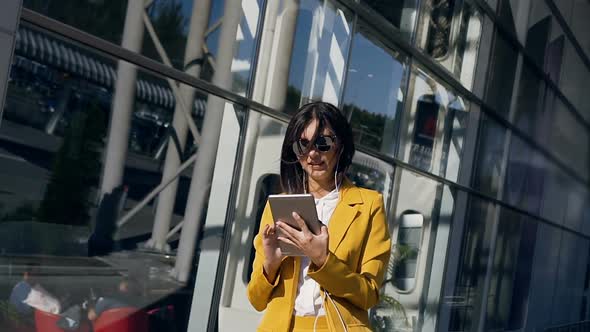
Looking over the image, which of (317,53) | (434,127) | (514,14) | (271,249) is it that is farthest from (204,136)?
(514,14)

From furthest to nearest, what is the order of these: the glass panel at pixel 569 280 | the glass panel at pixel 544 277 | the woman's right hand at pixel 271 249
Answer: the glass panel at pixel 569 280 → the glass panel at pixel 544 277 → the woman's right hand at pixel 271 249

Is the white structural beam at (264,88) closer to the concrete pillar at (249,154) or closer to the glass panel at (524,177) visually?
the concrete pillar at (249,154)

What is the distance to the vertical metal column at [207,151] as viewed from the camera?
5.66 metres

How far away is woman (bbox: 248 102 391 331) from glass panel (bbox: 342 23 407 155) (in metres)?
5.13

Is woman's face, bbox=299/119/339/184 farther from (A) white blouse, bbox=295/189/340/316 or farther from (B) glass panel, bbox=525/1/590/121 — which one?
(B) glass panel, bbox=525/1/590/121

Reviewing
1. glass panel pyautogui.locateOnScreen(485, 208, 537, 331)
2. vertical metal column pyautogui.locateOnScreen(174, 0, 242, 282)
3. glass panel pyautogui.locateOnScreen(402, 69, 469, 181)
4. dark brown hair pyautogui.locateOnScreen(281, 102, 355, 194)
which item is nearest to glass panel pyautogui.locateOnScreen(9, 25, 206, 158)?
vertical metal column pyautogui.locateOnScreen(174, 0, 242, 282)

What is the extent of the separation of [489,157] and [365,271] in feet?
38.3

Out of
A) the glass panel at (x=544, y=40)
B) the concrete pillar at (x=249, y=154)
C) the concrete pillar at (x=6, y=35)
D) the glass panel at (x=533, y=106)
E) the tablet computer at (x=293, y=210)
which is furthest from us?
the glass panel at (x=533, y=106)

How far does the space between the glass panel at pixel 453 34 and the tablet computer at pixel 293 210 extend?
7.44 m

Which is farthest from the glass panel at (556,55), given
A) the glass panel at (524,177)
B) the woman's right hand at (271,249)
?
the woman's right hand at (271,249)

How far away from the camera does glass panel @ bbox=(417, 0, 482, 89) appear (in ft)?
34.2

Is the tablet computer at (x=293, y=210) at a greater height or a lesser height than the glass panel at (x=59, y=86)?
lesser

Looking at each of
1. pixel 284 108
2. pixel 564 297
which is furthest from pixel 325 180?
pixel 564 297

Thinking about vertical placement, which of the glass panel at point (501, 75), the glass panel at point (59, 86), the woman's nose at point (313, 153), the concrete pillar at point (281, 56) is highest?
the glass panel at point (501, 75)
